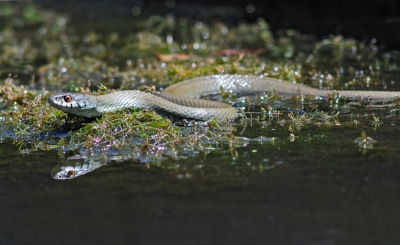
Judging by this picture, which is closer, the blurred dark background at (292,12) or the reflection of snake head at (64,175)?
the reflection of snake head at (64,175)

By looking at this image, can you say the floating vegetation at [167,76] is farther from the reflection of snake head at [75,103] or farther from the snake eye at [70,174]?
the reflection of snake head at [75,103]

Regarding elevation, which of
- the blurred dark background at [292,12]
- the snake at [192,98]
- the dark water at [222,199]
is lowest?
the dark water at [222,199]

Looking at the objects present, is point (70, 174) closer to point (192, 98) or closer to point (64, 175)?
point (64, 175)

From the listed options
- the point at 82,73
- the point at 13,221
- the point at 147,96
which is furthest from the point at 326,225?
the point at 82,73

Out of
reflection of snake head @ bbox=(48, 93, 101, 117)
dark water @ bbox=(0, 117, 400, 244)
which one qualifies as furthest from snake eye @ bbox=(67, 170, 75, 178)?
reflection of snake head @ bbox=(48, 93, 101, 117)

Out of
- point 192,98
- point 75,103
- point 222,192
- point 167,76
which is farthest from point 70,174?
point 167,76

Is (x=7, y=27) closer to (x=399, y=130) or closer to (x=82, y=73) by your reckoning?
(x=82, y=73)

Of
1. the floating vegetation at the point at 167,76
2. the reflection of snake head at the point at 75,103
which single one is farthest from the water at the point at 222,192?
Answer: the reflection of snake head at the point at 75,103
